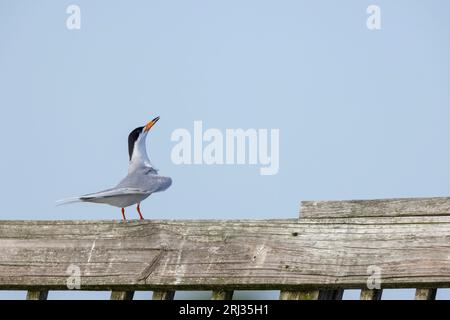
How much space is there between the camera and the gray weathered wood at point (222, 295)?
9.16ft

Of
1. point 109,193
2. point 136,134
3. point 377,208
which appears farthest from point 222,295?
point 136,134

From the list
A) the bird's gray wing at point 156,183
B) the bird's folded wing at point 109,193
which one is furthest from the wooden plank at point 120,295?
the bird's gray wing at point 156,183

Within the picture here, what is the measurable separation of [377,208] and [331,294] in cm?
32

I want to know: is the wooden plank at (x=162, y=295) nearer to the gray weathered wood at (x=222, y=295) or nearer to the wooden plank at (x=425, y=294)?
the gray weathered wood at (x=222, y=295)

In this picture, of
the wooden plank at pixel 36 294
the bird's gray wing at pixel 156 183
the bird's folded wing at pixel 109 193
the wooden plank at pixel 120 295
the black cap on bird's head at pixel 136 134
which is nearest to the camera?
the wooden plank at pixel 120 295

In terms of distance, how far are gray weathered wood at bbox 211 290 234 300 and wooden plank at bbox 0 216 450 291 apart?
0.6 inches

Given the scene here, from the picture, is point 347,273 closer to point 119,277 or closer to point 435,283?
point 435,283

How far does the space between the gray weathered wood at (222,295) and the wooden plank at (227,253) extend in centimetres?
1

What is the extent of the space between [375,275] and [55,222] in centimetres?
117

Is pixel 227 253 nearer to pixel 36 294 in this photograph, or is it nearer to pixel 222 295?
pixel 222 295

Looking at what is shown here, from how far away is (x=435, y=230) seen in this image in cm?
266
